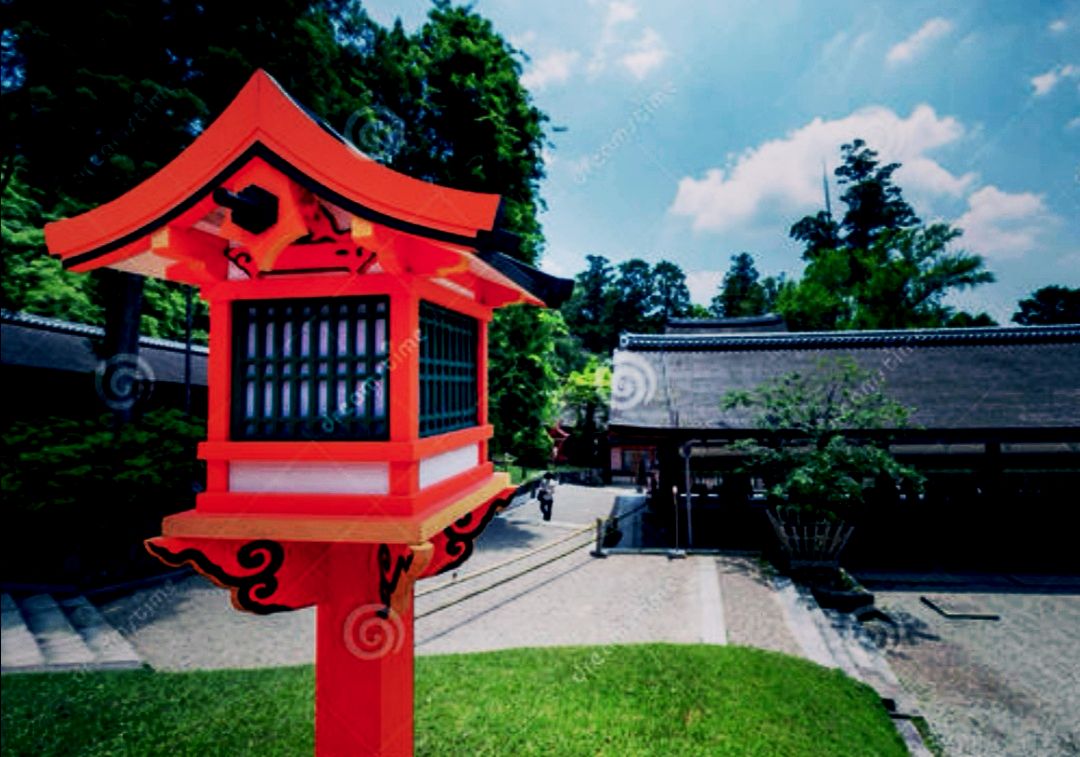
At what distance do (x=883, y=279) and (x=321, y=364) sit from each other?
33769mm

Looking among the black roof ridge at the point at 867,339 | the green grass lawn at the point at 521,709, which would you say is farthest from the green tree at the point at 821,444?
the green grass lawn at the point at 521,709

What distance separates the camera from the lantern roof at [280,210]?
Answer: 226cm

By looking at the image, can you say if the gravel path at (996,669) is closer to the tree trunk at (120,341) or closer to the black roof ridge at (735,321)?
the tree trunk at (120,341)

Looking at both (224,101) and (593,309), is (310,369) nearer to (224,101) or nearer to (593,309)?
(224,101)

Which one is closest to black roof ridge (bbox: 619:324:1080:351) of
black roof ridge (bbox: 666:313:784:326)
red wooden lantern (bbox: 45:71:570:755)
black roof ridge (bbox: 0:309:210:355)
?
black roof ridge (bbox: 0:309:210:355)

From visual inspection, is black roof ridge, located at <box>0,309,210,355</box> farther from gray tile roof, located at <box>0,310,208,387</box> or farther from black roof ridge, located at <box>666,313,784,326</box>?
black roof ridge, located at <box>666,313,784,326</box>

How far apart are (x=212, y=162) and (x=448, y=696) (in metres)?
5.98

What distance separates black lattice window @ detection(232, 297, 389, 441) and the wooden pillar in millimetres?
661

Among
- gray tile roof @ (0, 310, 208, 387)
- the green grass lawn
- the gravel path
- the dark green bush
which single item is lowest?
the gravel path

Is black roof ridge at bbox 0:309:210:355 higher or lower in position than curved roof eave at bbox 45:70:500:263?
higher

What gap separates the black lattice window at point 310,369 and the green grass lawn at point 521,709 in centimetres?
402

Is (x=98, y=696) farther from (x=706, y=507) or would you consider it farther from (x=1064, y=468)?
(x=1064, y=468)

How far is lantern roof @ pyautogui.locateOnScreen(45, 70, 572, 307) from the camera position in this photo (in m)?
2.26

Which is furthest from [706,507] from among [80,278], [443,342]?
[80,278]
